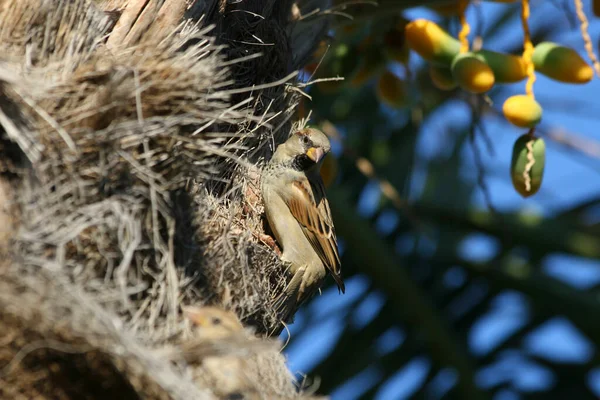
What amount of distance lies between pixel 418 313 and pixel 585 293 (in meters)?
0.80

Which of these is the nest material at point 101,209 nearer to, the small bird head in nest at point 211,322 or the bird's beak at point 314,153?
the small bird head in nest at point 211,322

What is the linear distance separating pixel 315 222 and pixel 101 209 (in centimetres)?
160

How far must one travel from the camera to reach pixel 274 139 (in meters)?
3.89

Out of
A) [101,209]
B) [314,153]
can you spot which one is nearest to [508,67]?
[314,153]

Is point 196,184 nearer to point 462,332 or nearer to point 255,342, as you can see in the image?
point 255,342

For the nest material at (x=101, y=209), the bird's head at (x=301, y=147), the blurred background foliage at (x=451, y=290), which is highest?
the nest material at (x=101, y=209)

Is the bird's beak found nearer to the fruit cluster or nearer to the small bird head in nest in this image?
the fruit cluster

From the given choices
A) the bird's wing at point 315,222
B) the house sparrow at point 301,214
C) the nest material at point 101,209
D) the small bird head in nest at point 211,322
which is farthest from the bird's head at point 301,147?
the small bird head in nest at point 211,322

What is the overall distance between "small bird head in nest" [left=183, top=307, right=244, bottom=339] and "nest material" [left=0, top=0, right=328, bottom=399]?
0.05m

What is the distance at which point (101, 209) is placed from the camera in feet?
8.27

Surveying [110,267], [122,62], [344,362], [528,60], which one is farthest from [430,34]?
[344,362]

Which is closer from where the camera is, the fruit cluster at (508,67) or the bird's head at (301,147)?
the fruit cluster at (508,67)

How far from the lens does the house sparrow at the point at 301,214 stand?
3.82 meters

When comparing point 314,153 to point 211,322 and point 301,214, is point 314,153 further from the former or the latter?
point 211,322
